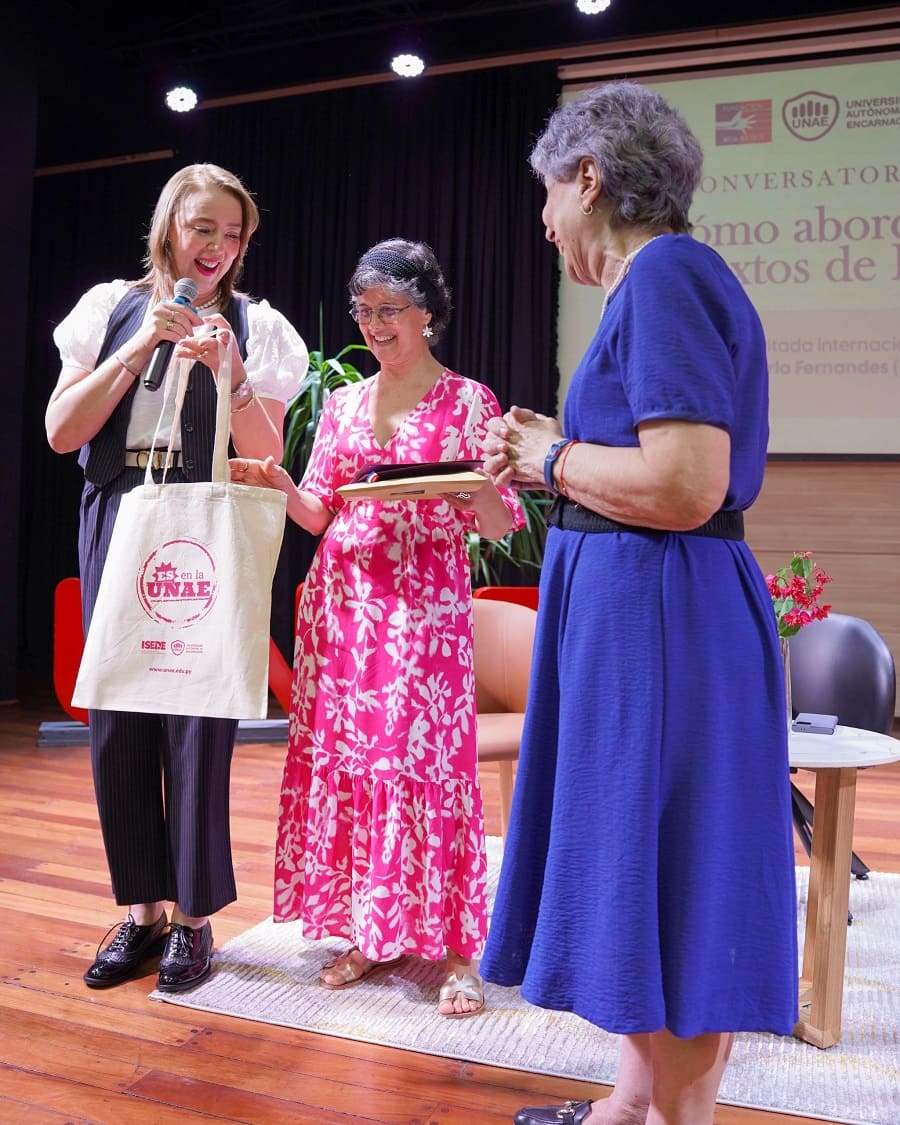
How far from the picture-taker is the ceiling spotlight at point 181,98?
6.23 metres

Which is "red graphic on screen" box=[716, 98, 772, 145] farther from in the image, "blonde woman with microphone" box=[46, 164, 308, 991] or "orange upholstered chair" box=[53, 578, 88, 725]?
"blonde woman with microphone" box=[46, 164, 308, 991]

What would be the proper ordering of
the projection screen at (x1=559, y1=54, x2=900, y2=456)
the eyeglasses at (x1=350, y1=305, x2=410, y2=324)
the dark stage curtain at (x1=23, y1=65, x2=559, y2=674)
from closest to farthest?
the eyeglasses at (x1=350, y1=305, x2=410, y2=324)
the projection screen at (x1=559, y1=54, x2=900, y2=456)
the dark stage curtain at (x1=23, y1=65, x2=559, y2=674)

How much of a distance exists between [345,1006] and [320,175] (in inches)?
228

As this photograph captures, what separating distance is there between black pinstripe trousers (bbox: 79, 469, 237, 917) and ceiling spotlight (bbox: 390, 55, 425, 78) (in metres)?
4.56

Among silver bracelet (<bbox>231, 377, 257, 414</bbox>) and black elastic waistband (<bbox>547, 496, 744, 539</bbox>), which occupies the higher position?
silver bracelet (<bbox>231, 377, 257, 414</bbox>)

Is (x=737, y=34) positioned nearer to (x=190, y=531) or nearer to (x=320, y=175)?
(x=320, y=175)

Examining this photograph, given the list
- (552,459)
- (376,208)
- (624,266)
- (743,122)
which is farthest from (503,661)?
(376,208)

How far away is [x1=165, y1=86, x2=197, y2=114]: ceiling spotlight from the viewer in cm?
623

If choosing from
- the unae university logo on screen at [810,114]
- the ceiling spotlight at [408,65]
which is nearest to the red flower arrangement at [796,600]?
the unae university logo on screen at [810,114]

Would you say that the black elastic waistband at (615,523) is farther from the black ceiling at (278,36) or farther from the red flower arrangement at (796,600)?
the black ceiling at (278,36)

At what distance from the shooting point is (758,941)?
112 cm

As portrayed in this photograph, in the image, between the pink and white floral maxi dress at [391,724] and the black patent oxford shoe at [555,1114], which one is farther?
the pink and white floral maxi dress at [391,724]

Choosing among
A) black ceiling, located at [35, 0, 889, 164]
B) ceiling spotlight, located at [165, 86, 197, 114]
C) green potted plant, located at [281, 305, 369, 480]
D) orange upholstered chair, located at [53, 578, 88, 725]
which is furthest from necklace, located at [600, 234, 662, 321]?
ceiling spotlight, located at [165, 86, 197, 114]

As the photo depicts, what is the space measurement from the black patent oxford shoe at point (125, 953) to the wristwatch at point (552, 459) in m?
1.50
